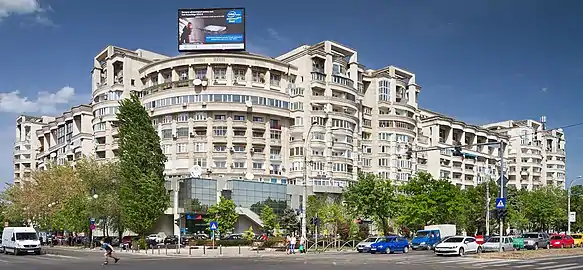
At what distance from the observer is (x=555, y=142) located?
525ft

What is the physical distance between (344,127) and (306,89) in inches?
346

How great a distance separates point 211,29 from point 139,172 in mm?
32733

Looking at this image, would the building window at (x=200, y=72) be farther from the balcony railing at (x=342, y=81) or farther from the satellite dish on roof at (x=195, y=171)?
the balcony railing at (x=342, y=81)

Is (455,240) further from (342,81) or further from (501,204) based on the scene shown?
(342,81)

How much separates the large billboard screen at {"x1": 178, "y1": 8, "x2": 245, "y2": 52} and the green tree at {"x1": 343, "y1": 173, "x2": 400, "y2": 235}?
3232 centimetres

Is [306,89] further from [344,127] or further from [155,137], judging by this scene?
[155,137]

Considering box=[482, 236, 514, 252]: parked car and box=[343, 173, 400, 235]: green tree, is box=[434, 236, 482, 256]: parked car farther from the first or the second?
box=[343, 173, 400, 235]: green tree

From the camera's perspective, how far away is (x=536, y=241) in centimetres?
5369

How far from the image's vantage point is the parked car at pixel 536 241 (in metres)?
53.2

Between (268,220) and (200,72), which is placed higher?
(200,72)

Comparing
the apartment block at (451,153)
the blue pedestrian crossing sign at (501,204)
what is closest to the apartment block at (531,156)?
the apartment block at (451,153)

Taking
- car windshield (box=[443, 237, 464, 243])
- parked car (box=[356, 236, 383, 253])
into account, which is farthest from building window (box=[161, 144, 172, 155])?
car windshield (box=[443, 237, 464, 243])

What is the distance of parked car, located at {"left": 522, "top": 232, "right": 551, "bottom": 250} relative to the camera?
174ft

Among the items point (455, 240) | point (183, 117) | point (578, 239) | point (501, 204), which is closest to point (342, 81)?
point (183, 117)
